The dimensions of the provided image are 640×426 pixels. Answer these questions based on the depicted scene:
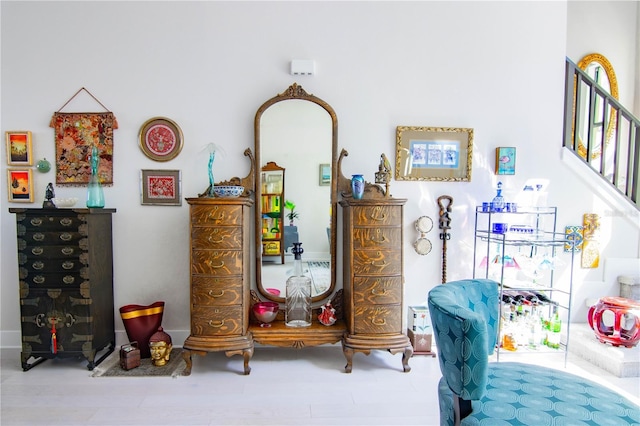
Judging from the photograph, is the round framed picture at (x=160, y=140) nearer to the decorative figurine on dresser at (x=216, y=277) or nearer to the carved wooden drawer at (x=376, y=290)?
the decorative figurine on dresser at (x=216, y=277)

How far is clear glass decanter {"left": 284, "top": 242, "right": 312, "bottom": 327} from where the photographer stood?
9.08 feet

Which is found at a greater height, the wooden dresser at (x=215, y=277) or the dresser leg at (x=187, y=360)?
the wooden dresser at (x=215, y=277)

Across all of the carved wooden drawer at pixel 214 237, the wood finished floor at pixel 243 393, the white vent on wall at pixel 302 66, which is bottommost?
the wood finished floor at pixel 243 393

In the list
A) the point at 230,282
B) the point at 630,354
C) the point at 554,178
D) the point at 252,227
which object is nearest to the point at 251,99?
the point at 252,227

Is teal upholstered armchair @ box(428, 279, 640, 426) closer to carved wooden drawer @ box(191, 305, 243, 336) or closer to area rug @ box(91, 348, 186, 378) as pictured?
carved wooden drawer @ box(191, 305, 243, 336)

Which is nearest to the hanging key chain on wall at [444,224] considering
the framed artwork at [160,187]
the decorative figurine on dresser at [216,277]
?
the decorative figurine on dresser at [216,277]

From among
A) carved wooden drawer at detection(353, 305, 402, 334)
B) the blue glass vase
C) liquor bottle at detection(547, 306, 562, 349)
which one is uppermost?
the blue glass vase

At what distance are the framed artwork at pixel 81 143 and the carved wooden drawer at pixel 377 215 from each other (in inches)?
81.0

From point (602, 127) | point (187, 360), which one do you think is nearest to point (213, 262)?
point (187, 360)

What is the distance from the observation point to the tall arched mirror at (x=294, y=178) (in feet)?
9.18

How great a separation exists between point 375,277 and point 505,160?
1586 mm

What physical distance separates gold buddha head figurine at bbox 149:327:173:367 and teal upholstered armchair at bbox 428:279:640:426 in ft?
6.69

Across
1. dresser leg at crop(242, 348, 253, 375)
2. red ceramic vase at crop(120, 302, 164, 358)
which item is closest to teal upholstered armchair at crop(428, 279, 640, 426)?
dresser leg at crop(242, 348, 253, 375)

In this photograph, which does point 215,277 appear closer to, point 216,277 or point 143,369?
point 216,277
